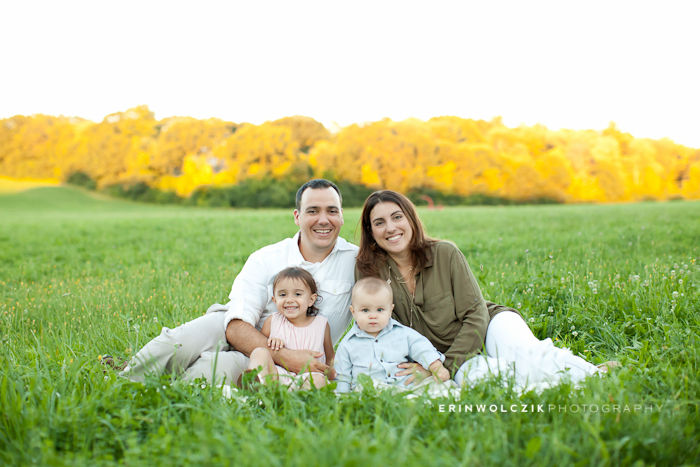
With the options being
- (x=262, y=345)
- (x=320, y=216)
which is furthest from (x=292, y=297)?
(x=320, y=216)

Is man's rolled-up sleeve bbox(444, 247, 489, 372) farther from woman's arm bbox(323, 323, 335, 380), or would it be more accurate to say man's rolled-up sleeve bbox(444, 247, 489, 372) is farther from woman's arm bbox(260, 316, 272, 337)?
woman's arm bbox(260, 316, 272, 337)

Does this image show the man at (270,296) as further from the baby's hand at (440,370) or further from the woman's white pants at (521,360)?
the woman's white pants at (521,360)

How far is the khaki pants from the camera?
2881 mm

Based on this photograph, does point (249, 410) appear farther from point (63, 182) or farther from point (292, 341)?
point (63, 182)

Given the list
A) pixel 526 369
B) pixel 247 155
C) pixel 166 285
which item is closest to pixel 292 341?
pixel 526 369

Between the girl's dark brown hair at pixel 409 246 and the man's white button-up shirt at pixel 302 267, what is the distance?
0.69ft

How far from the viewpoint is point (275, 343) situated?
10.4ft

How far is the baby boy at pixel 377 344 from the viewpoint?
3.05 meters

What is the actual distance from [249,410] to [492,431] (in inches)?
49.1

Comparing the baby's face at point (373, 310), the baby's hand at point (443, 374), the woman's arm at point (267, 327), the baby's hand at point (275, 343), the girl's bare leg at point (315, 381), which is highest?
the baby's face at point (373, 310)

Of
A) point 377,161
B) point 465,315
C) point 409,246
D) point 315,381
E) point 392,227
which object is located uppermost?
point 377,161

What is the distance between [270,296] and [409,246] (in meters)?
1.19

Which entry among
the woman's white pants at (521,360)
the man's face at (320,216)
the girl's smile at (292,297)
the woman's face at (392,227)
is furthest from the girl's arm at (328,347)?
the woman's white pants at (521,360)

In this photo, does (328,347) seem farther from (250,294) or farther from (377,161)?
(377,161)
